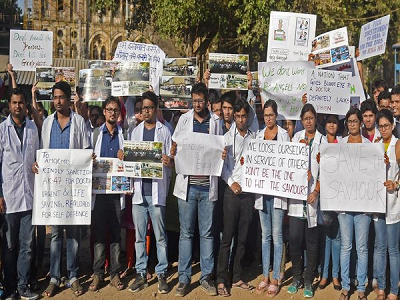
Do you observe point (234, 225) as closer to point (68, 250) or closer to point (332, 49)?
point (68, 250)

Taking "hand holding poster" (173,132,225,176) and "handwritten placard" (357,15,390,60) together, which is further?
"handwritten placard" (357,15,390,60)

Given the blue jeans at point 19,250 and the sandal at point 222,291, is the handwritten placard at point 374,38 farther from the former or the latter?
the blue jeans at point 19,250

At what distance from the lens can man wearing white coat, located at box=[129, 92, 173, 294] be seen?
22.9 ft

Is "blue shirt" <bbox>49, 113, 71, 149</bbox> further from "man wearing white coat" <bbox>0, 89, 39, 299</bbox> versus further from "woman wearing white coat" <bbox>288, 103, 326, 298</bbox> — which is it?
"woman wearing white coat" <bbox>288, 103, 326, 298</bbox>

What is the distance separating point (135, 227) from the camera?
7.13m

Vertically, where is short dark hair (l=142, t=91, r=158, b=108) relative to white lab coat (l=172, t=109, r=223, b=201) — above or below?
above

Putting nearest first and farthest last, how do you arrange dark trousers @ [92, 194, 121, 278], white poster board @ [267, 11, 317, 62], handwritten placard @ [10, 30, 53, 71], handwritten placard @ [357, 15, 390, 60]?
dark trousers @ [92, 194, 121, 278] < handwritten placard @ [10, 30, 53, 71] < white poster board @ [267, 11, 317, 62] < handwritten placard @ [357, 15, 390, 60]

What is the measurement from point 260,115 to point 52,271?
375 centimetres

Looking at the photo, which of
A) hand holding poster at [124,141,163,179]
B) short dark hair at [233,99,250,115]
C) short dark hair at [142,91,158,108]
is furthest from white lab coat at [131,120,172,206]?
short dark hair at [233,99,250,115]

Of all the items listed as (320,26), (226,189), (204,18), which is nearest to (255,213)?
(226,189)

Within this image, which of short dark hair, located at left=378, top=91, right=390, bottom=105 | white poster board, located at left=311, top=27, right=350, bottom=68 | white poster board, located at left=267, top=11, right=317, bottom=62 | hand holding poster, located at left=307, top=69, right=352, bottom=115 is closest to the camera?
hand holding poster, located at left=307, top=69, right=352, bottom=115

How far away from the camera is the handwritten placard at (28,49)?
8.52 metres

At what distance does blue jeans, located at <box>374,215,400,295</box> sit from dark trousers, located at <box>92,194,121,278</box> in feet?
10.3

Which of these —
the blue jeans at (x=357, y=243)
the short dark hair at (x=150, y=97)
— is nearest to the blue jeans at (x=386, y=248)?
the blue jeans at (x=357, y=243)
